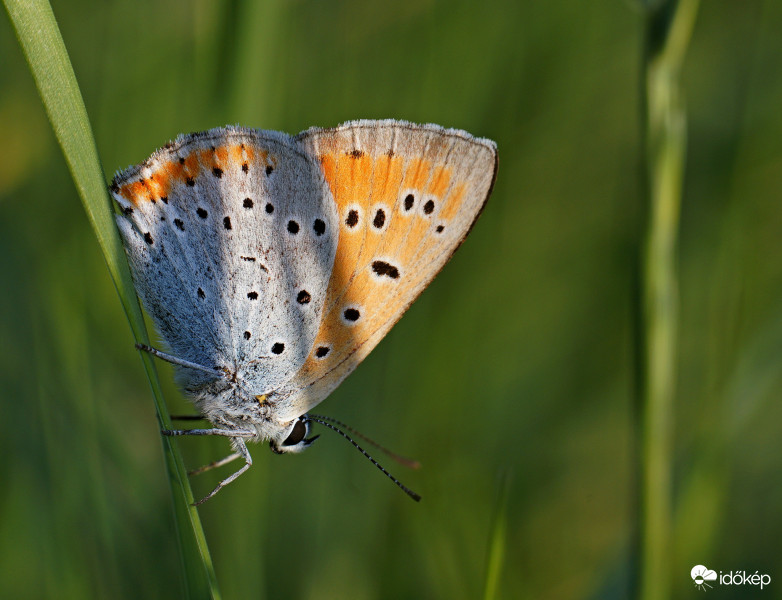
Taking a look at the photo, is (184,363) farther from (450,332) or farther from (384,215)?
(450,332)

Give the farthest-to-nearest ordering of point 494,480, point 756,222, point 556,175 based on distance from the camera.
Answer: point 556,175 → point 494,480 → point 756,222

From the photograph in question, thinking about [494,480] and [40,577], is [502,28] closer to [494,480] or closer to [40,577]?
[494,480]

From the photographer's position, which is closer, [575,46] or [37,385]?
[37,385]

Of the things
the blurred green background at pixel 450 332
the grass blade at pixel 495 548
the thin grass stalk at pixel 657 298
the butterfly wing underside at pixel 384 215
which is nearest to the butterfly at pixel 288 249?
the butterfly wing underside at pixel 384 215

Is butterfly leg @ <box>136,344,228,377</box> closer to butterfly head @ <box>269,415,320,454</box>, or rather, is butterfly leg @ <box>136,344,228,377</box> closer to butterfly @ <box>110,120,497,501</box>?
butterfly @ <box>110,120,497,501</box>

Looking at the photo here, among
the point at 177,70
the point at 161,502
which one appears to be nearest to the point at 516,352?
the point at 161,502

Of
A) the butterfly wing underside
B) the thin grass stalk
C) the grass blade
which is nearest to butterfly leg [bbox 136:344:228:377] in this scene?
the butterfly wing underside

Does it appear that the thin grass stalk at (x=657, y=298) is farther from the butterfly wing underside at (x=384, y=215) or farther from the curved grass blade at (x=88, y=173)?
the curved grass blade at (x=88, y=173)

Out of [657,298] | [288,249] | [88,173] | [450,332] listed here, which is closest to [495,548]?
[657,298]

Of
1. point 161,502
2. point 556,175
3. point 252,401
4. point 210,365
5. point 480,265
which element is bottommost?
point 161,502
